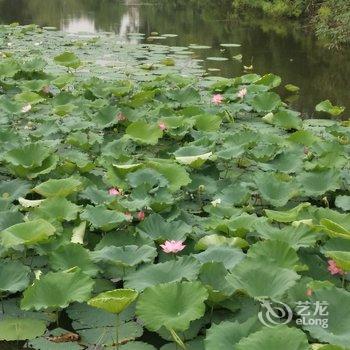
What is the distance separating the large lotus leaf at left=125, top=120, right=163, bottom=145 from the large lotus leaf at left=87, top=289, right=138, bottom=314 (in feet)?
6.39

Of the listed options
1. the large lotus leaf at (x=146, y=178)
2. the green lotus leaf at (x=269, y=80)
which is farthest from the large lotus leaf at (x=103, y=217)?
the green lotus leaf at (x=269, y=80)

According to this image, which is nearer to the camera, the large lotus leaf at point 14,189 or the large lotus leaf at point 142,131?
the large lotus leaf at point 14,189

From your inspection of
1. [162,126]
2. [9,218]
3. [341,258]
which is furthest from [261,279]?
[162,126]

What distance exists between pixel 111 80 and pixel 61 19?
11390 millimetres

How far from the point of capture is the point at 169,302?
6.01 ft

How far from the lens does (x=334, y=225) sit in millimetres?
2223

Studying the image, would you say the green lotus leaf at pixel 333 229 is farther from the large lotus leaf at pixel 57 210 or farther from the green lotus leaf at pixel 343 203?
the large lotus leaf at pixel 57 210

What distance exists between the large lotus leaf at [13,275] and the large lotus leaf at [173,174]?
0.96m

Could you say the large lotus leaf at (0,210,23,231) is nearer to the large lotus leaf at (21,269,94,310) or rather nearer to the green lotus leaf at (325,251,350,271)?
the large lotus leaf at (21,269,94,310)

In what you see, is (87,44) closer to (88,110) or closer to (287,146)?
(88,110)

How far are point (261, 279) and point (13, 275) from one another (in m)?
0.93

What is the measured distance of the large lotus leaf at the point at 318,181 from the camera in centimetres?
288

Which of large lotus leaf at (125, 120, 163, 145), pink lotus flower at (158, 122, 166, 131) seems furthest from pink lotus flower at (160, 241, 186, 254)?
pink lotus flower at (158, 122, 166, 131)

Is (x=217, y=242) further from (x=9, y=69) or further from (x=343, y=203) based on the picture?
(x=9, y=69)
